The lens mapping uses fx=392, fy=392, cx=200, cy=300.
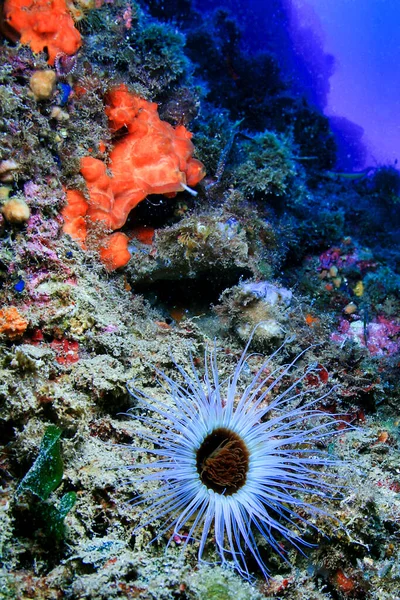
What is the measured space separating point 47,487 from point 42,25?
3994mm

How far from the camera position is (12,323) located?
2844mm

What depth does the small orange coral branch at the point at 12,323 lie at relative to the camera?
2832mm

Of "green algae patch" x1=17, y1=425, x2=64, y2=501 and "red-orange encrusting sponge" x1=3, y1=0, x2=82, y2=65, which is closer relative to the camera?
"green algae patch" x1=17, y1=425, x2=64, y2=501

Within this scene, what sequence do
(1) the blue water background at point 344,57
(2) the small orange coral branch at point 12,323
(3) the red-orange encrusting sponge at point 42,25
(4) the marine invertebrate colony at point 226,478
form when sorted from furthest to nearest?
(1) the blue water background at point 344,57
(3) the red-orange encrusting sponge at point 42,25
(2) the small orange coral branch at point 12,323
(4) the marine invertebrate colony at point 226,478

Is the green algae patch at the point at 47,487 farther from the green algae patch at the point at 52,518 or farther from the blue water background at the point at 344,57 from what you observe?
the blue water background at the point at 344,57

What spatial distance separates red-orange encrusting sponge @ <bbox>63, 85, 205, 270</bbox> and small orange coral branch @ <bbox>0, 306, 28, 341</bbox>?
1.35 metres

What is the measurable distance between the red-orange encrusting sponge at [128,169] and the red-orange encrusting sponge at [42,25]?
623 mm

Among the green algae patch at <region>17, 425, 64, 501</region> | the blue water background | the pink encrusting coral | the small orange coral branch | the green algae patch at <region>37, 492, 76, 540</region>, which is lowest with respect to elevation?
the green algae patch at <region>37, 492, 76, 540</region>

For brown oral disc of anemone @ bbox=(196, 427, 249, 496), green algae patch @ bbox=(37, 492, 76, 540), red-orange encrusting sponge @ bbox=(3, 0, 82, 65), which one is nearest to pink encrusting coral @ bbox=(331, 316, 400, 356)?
brown oral disc of anemone @ bbox=(196, 427, 249, 496)

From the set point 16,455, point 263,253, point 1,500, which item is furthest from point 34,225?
point 263,253

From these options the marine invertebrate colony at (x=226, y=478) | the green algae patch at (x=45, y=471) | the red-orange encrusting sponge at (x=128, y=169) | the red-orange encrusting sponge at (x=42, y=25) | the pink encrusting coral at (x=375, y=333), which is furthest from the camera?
the pink encrusting coral at (x=375, y=333)

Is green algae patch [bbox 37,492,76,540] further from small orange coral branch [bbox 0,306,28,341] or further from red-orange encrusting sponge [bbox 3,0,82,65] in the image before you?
red-orange encrusting sponge [bbox 3,0,82,65]

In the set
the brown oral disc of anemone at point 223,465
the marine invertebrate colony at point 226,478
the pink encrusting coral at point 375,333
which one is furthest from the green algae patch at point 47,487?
the pink encrusting coral at point 375,333

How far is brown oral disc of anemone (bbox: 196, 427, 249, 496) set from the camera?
2584mm
